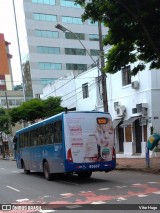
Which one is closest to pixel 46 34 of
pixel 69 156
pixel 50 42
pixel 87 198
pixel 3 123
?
pixel 50 42

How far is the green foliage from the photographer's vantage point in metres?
38.6

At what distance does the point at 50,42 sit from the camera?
7350cm

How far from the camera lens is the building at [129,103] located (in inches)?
1009

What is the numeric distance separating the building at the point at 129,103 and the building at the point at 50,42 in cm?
3715

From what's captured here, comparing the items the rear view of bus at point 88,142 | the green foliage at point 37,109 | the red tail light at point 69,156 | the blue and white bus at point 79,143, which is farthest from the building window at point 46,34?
the red tail light at point 69,156

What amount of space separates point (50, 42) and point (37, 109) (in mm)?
35674

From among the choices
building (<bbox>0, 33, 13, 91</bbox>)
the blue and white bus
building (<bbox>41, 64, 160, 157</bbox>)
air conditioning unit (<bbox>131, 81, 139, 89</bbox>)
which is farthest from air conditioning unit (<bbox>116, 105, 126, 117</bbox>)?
building (<bbox>0, 33, 13, 91</bbox>)

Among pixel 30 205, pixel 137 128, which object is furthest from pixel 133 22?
pixel 137 128

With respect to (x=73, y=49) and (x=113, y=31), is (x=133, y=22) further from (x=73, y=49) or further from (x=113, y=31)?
(x=73, y=49)

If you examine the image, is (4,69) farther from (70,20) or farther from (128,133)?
(128,133)

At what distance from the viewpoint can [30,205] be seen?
10453mm

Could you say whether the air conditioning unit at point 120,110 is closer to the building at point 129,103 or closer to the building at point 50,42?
the building at point 129,103

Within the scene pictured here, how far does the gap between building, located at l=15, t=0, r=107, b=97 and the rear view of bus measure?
5572 centimetres

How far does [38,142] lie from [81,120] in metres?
4.18
